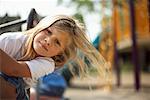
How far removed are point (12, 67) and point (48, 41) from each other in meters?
0.27

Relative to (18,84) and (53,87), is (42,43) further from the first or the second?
(53,87)

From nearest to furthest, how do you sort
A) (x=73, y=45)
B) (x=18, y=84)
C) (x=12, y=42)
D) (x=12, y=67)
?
(x=12, y=67) → (x=18, y=84) → (x=12, y=42) → (x=73, y=45)

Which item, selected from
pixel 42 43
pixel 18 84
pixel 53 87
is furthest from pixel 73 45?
pixel 53 87

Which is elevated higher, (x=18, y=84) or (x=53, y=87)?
(x=53, y=87)

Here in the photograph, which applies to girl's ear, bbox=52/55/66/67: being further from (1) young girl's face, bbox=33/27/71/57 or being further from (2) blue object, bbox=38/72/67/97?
(2) blue object, bbox=38/72/67/97

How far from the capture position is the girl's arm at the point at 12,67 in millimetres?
1914

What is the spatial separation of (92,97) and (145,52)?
445 inches

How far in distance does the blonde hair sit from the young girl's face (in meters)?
0.02

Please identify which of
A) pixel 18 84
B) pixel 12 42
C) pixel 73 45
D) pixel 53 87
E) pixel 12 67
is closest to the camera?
pixel 12 67

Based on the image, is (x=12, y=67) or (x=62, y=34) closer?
(x=12, y=67)

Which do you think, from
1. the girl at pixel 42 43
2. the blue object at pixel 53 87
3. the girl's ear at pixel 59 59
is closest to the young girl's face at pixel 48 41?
the girl at pixel 42 43

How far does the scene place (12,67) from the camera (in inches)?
77.5

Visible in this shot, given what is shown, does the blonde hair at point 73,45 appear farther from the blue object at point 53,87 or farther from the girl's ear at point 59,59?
the blue object at point 53,87

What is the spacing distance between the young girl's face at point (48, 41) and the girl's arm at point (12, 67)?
157 mm
